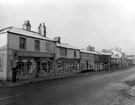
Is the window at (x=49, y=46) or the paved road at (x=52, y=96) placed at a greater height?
the window at (x=49, y=46)

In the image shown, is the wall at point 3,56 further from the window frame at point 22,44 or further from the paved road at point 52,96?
the paved road at point 52,96

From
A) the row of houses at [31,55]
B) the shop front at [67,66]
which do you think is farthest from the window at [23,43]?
the shop front at [67,66]

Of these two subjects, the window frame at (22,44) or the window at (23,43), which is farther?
the window at (23,43)

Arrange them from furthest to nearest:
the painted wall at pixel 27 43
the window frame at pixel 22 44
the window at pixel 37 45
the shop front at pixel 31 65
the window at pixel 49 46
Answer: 1. the window at pixel 49 46
2. the window at pixel 37 45
3. the window frame at pixel 22 44
4. the shop front at pixel 31 65
5. the painted wall at pixel 27 43

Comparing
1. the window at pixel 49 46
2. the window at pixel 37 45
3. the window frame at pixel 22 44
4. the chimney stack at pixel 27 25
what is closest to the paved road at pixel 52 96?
the window frame at pixel 22 44

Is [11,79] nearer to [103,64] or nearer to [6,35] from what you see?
[6,35]

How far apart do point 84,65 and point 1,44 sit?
27.0 m

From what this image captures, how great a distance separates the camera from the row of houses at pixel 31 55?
20.8 meters

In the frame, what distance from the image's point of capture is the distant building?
20.7m

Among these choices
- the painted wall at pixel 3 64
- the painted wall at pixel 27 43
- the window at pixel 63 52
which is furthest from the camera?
the window at pixel 63 52

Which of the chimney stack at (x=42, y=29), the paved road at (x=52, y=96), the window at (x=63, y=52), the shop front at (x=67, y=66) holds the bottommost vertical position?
the paved road at (x=52, y=96)

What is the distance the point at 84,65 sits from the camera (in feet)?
142

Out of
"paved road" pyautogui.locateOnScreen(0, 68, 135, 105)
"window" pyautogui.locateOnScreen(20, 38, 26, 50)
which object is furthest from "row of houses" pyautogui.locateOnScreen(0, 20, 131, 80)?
"paved road" pyautogui.locateOnScreen(0, 68, 135, 105)

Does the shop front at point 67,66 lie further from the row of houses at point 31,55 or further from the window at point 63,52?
the window at point 63,52
